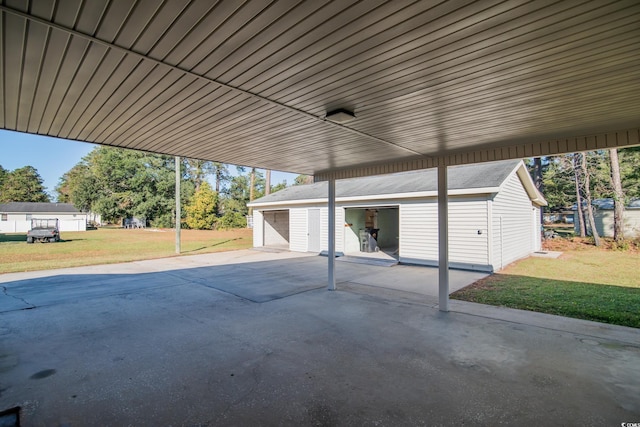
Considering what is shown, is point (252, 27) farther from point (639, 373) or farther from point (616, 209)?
point (616, 209)

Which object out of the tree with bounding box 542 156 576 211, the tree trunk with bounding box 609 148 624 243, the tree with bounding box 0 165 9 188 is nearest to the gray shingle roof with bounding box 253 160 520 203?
the tree trunk with bounding box 609 148 624 243

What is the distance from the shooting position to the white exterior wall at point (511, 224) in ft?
28.8

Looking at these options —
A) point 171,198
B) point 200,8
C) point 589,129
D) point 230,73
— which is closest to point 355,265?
point 589,129

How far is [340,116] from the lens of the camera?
3.38 meters

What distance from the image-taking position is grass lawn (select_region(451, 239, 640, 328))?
509 cm

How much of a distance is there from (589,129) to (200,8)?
4460 mm

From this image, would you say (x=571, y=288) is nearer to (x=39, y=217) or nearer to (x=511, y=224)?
(x=511, y=224)

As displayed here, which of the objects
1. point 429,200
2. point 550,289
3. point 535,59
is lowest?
point 550,289

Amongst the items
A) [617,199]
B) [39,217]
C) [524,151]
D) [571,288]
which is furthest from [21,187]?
[617,199]

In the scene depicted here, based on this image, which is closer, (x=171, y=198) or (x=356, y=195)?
(x=356, y=195)

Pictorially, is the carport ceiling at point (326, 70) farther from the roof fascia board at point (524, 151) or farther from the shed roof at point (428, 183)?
the shed roof at point (428, 183)

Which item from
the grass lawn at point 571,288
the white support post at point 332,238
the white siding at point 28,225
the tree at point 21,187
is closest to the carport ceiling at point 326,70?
the white support post at point 332,238

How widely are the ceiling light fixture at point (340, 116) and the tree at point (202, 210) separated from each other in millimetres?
28887

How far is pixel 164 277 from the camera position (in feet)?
26.6
